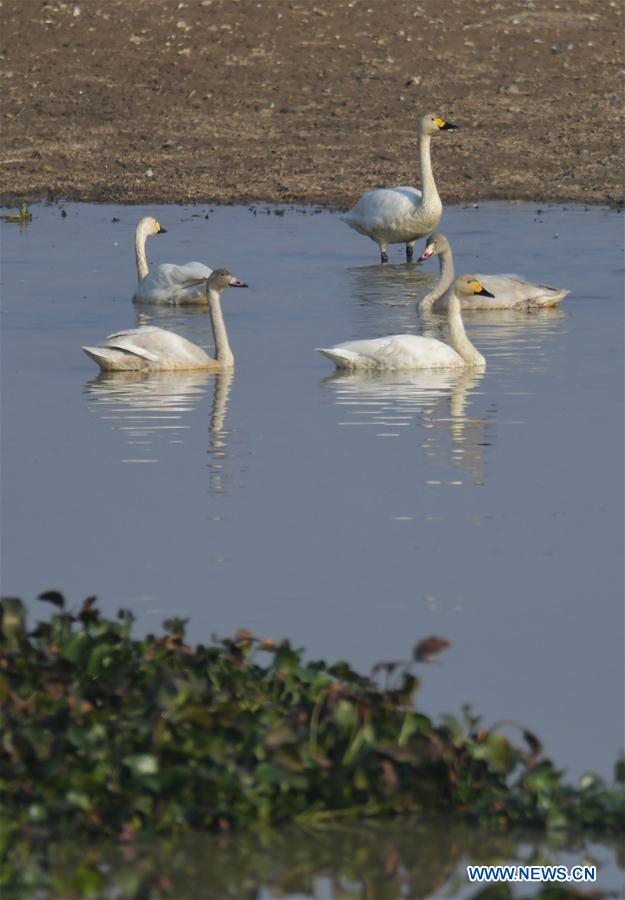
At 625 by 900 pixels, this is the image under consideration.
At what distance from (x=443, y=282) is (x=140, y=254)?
102 inches

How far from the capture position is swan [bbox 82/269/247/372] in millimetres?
12516

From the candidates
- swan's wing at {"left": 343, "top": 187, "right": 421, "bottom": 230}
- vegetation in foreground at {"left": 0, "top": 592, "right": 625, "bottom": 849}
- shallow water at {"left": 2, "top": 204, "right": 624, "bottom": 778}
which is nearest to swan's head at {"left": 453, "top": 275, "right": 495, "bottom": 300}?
shallow water at {"left": 2, "top": 204, "right": 624, "bottom": 778}

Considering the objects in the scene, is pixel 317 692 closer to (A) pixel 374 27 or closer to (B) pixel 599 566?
(B) pixel 599 566

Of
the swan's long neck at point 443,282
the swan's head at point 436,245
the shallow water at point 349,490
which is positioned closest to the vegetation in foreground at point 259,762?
the shallow water at point 349,490

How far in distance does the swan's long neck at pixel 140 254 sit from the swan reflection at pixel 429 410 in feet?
15.4

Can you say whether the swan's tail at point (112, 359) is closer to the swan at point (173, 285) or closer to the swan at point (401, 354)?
the swan at point (401, 354)

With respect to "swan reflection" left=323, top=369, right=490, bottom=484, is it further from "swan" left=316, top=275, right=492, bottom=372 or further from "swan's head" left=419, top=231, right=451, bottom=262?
"swan's head" left=419, top=231, right=451, bottom=262

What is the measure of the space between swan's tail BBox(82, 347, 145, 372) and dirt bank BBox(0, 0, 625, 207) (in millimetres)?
9829

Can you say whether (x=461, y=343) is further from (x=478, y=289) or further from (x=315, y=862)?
(x=315, y=862)

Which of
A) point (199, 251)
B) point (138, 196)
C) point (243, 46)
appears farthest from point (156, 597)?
point (243, 46)

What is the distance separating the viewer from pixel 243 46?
93.4 feet

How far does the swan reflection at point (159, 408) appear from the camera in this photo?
9.82 m

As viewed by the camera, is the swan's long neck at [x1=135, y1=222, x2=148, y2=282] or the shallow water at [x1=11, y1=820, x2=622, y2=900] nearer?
the shallow water at [x1=11, y1=820, x2=622, y2=900]

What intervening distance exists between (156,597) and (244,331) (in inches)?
282
